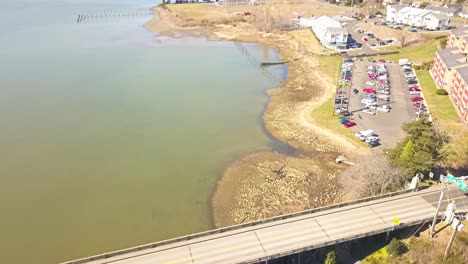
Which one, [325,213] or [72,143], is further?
[72,143]

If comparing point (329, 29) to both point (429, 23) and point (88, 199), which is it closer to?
point (429, 23)

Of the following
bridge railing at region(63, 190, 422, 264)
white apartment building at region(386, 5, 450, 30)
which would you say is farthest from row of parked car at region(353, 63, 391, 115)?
white apartment building at region(386, 5, 450, 30)

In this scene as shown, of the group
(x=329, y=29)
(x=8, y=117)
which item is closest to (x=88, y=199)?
(x=8, y=117)

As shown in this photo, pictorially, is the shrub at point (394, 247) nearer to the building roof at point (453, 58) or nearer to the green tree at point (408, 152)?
the green tree at point (408, 152)

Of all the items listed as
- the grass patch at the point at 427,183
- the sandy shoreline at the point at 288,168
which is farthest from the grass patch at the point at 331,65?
the grass patch at the point at 427,183

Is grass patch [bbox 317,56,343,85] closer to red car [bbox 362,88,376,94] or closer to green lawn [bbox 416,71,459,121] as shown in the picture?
red car [bbox 362,88,376,94]

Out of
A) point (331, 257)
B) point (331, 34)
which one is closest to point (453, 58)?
point (331, 34)
